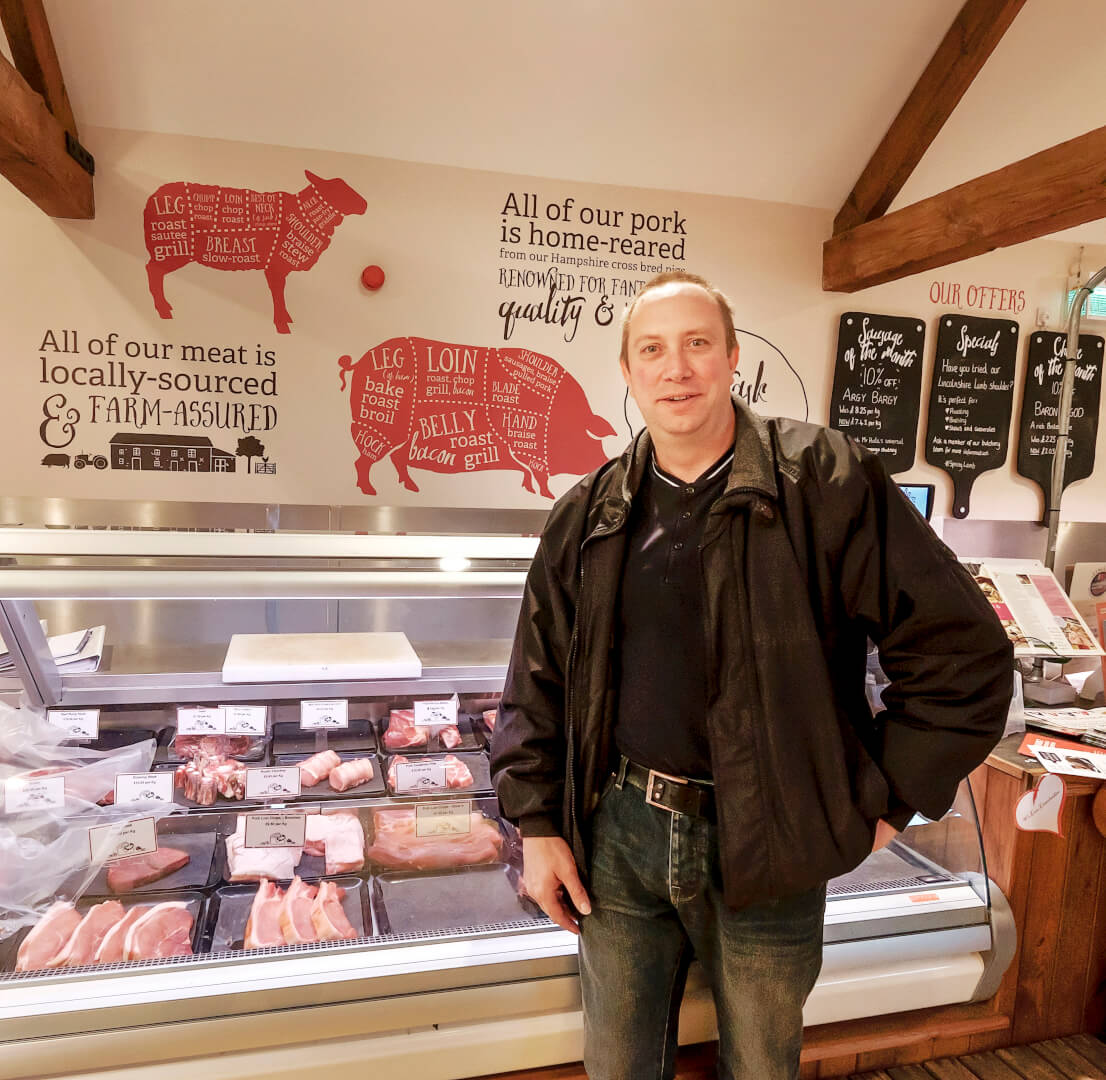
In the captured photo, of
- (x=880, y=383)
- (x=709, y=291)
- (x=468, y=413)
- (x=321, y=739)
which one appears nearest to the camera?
(x=709, y=291)

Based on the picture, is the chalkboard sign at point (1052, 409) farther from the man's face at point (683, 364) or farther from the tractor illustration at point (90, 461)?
the tractor illustration at point (90, 461)

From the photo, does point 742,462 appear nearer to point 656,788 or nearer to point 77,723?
point 656,788

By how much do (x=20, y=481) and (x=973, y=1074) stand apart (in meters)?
3.55

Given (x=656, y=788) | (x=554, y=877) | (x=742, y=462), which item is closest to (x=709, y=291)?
(x=742, y=462)

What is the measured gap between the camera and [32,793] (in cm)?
205

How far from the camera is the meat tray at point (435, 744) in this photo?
2492mm

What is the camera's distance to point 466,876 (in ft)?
7.22

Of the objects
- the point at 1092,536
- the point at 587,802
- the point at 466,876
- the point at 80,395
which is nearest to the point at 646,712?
the point at 587,802

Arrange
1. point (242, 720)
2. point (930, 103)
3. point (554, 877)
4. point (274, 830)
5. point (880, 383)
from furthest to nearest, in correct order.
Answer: point (880, 383), point (930, 103), point (242, 720), point (274, 830), point (554, 877)

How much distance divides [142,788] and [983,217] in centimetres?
298

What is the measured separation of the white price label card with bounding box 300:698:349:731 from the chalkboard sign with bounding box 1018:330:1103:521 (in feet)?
10.7

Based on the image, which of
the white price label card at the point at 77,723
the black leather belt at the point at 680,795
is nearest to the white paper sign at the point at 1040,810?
the black leather belt at the point at 680,795

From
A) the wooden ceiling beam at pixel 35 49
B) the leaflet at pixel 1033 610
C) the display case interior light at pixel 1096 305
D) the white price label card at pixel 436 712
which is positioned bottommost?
the white price label card at pixel 436 712

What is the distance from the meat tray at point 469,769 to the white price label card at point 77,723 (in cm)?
77
